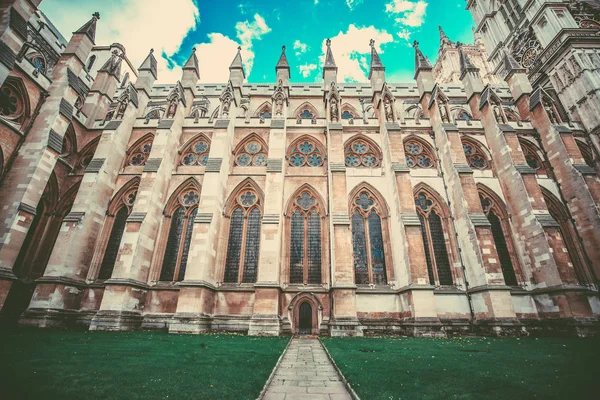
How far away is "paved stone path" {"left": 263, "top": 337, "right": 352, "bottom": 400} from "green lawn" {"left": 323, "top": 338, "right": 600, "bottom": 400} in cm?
27

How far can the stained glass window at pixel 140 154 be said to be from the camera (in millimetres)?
16281

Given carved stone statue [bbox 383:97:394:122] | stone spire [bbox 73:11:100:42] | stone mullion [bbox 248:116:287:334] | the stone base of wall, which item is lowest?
the stone base of wall

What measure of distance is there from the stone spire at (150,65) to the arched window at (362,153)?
14.2 m

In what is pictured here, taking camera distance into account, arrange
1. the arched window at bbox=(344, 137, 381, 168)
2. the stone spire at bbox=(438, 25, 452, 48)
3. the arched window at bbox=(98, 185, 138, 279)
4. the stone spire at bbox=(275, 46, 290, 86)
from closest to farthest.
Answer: the arched window at bbox=(98, 185, 138, 279) < the arched window at bbox=(344, 137, 381, 168) < the stone spire at bbox=(275, 46, 290, 86) < the stone spire at bbox=(438, 25, 452, 48)

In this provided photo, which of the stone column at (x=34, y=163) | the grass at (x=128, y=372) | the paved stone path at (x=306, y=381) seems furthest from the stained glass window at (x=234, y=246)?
the stone column at (x=34, y=163)

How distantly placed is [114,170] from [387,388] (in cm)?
1698

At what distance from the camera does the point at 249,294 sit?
42.1ft

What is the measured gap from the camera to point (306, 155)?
16.8 meters

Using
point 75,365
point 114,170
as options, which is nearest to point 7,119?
point 114,170

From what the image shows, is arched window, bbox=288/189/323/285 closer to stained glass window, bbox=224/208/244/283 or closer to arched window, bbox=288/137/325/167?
arched window, bbox=288/137/325/167

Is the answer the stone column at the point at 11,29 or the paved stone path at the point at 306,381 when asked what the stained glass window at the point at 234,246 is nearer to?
the paved stone path at the point at 306,381

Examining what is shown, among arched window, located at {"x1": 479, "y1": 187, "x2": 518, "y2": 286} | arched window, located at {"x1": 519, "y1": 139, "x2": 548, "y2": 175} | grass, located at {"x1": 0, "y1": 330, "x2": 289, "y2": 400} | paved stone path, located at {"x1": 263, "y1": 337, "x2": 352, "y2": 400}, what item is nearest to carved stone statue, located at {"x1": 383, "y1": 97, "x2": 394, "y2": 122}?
arched window, located at {"x1": 479, "y1": 187, "x2": 518, "y2": 286}

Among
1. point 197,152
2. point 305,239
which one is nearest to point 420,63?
point 305,239

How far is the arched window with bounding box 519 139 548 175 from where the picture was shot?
1628 centimetres
